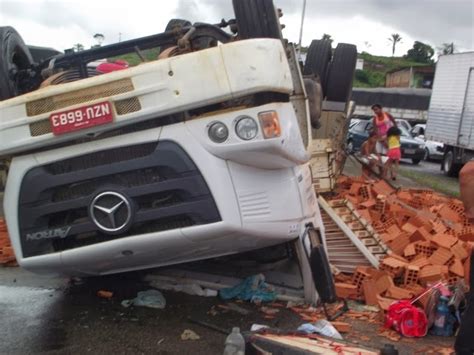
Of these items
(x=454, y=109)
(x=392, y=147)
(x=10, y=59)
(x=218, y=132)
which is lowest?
(x=392, y=147)

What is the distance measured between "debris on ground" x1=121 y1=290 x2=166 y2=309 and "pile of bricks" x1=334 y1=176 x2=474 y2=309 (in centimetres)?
152

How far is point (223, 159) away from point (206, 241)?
545mm

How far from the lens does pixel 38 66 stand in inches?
200

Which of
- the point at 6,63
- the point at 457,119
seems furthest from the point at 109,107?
the point at 457,119

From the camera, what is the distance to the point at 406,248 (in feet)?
19.5

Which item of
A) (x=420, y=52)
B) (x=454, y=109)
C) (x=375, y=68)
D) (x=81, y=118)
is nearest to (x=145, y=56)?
(x=81, y=118)

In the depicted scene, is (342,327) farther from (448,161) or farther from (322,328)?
(448,161)

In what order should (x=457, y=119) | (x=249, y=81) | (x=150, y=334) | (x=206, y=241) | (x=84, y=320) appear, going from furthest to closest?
(x=457, y=119) < (x=84, y=320) < (x=150, y=334) < (x=206, y=241) < (x=249, y=81)

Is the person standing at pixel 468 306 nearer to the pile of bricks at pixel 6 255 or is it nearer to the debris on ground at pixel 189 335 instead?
the debris on ground at pixel 189 335

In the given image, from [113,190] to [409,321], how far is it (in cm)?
232

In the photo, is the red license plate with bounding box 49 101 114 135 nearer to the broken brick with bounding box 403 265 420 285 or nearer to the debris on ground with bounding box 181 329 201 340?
the debris on ground with bounding box 181 329 201 340

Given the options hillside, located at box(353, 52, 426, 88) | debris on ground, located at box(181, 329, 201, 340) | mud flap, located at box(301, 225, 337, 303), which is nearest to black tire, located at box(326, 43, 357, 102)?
mud flap, located at box(301, 225, 337, 303)

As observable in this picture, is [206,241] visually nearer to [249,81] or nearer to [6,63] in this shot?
[249,81]

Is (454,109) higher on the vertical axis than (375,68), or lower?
lower
